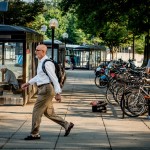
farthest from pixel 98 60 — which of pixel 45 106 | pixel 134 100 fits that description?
pixel 45 106

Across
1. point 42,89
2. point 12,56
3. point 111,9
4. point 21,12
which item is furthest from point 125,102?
point 21,12

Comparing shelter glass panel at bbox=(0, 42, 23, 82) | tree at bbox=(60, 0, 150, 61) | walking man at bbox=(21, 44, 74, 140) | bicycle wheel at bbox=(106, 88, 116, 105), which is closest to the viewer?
walking man at bbox=(21, 44, 74, 140)

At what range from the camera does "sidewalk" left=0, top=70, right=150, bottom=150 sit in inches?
385

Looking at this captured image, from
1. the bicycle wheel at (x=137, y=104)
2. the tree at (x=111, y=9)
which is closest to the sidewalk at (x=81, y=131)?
the bicycle wheel at (x=137, y=104)

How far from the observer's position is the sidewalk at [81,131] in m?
9.77

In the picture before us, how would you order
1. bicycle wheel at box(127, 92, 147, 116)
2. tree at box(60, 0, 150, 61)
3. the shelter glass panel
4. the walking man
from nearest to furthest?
1. the walking man
2. bicycle wheel at box(127, 92, 147, 116)
3. the shelter glass panel
4. tree at box(60, 0, 150, 61)

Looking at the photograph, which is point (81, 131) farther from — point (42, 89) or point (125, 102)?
point (125, 102)

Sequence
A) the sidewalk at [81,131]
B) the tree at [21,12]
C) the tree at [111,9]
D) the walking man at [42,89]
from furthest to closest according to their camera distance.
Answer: the tree at [21,12] → the tree at [111,9] → the walking man at [42,89] → the sidewalk at [81,131]

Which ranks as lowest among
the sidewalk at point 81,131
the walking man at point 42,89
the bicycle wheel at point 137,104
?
the sidewalk at point 81,131

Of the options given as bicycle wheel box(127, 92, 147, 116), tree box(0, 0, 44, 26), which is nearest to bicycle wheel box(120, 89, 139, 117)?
bicycle wheel box(127, 92, 147, 116)

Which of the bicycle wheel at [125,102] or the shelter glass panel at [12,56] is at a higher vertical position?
the shelter glass panel at [12,56]

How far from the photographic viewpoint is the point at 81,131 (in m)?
11.5

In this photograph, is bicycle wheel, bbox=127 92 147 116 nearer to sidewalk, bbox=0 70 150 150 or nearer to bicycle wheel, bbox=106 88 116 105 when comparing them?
sidewalk, bbox=0 70 150 150

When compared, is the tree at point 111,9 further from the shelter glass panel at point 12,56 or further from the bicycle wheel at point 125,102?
the bicycle wheel at point 125,102
